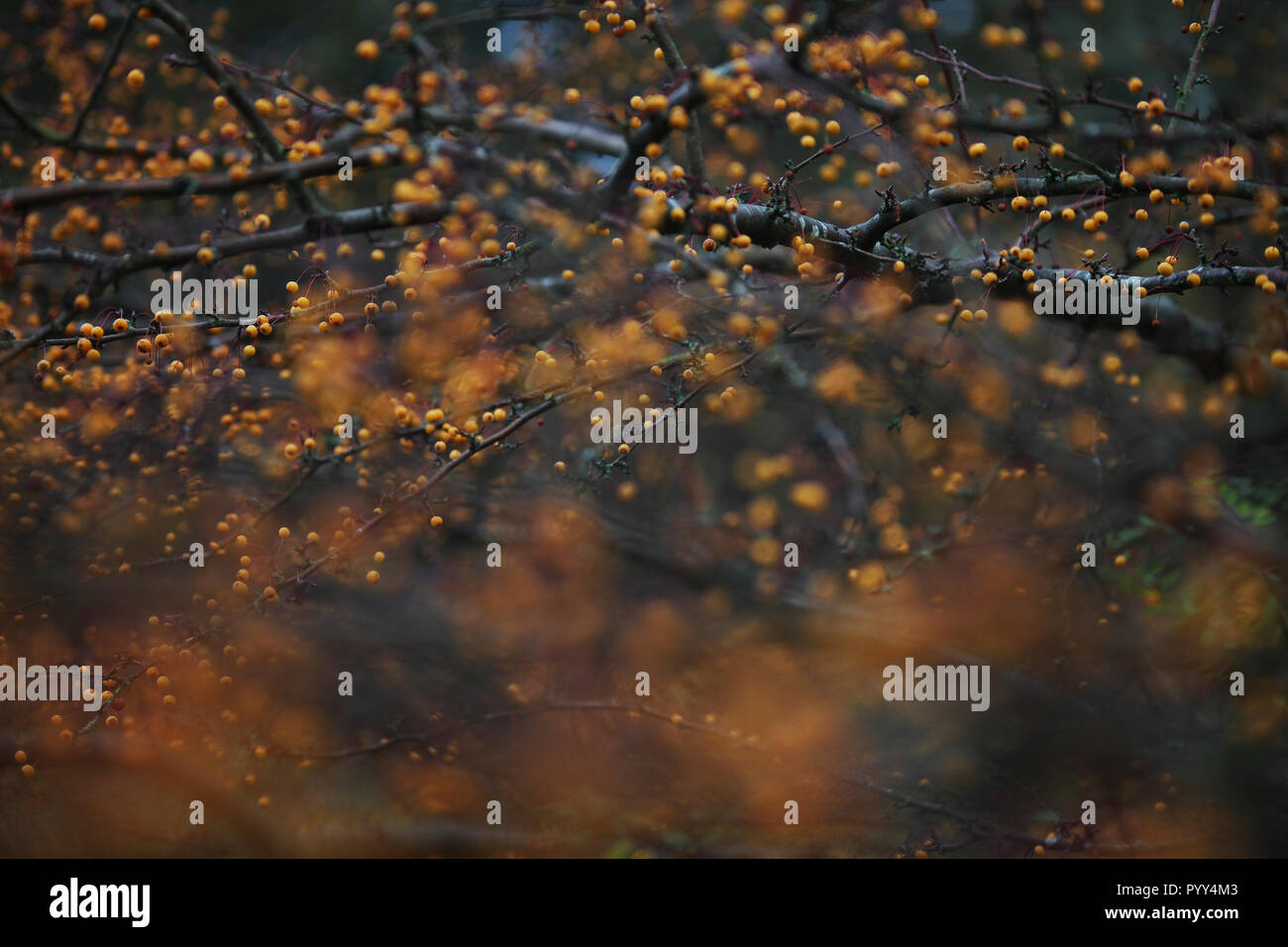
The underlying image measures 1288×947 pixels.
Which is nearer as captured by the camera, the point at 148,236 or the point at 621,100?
the point at 148,236

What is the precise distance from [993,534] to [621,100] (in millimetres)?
4487

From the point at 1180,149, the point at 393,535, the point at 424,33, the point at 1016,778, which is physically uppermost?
the point at 424,33

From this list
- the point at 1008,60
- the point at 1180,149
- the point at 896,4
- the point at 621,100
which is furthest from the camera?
the point at 1008,60

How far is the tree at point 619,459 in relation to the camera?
3811 mm

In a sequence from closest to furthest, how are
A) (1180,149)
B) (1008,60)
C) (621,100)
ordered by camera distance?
(1180,149), (621,100), (1008,60)

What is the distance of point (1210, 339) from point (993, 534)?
1.82 m

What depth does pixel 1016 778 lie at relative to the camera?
553cm

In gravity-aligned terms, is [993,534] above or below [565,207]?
below

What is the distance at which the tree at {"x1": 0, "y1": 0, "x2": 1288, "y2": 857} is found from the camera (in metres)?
3.81

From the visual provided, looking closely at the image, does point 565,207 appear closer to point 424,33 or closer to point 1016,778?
point 424,33

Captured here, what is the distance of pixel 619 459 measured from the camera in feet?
13.0

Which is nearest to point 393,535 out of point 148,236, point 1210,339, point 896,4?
point 148,236

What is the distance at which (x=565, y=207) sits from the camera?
3270 mm
